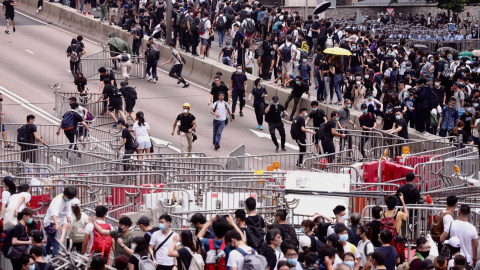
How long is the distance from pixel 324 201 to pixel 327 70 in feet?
38.6

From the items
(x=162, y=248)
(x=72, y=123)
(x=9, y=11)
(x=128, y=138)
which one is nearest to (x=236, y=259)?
(x=162, y=248)

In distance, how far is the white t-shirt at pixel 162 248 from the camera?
1193 cm

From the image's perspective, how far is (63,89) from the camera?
1160 inches

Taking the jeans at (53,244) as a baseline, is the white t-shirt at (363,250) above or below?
above

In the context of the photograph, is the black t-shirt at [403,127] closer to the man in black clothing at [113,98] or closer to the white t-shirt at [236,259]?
the man in black clothing at [113,98]

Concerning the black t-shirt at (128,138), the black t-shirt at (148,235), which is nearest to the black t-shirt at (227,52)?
the black t-shirt at (128,138)

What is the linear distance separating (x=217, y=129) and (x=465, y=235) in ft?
39.2

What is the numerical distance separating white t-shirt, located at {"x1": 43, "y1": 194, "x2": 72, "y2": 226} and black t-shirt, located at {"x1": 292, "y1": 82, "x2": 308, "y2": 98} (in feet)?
44.0

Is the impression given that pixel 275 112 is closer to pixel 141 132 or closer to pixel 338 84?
pixel 338 84

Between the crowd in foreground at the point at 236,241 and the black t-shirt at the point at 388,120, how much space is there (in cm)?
851

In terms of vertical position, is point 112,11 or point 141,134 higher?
point 112,11

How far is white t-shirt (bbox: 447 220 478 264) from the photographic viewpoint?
12891 millimetres

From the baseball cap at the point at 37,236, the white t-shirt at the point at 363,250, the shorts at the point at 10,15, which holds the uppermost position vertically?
the shorts at the point at 10,15

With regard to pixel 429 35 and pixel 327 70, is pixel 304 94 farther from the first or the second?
pixel 429 35
